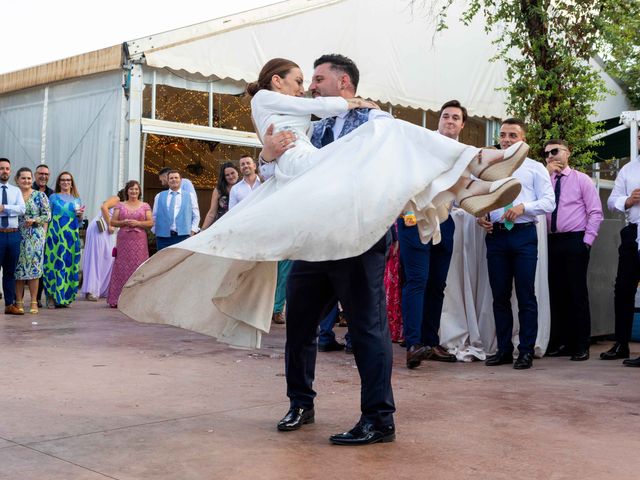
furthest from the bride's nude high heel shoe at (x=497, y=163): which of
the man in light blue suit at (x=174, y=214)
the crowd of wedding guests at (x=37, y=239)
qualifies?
the man in light blue suit at (x=174, y=214)

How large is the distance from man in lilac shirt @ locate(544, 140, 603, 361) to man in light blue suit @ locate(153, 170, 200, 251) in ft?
19.0

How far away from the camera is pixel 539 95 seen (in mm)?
9852

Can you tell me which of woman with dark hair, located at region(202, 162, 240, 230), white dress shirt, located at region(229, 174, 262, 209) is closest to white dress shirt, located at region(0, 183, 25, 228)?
woman with dark hair, located at region(202, 162, 240, 230)

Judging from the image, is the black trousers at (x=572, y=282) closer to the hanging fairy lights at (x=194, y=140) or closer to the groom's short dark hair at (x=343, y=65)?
the groom's short dark hair at (x=343, y=65)

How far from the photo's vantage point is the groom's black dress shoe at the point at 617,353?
22.9 ft

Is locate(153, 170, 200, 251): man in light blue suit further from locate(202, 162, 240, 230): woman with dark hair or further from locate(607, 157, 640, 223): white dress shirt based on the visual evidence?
locate(607, 157, 640, 223): white dress shirt

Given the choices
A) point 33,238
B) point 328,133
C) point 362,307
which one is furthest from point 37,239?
point 362,307

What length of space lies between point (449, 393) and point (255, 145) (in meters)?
10.3

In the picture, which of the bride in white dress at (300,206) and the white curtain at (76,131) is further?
the white curtain at (76,131)

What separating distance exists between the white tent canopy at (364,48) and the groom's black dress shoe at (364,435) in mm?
10547

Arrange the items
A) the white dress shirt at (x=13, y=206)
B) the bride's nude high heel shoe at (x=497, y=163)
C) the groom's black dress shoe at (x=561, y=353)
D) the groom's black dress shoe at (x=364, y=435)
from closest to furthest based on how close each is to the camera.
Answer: the bride's nude high heel shoe at (x=497, y=163) < the groom's black dress shoe at (x=364, y=435) < the groom's black dress shoe at (x=561, y=353) < the white dress shirt at (x=13, y=206)

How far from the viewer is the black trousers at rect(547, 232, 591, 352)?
702 cm

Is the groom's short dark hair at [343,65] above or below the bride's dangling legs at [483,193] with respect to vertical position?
above

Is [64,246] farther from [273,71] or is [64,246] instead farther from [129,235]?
[273,71]
